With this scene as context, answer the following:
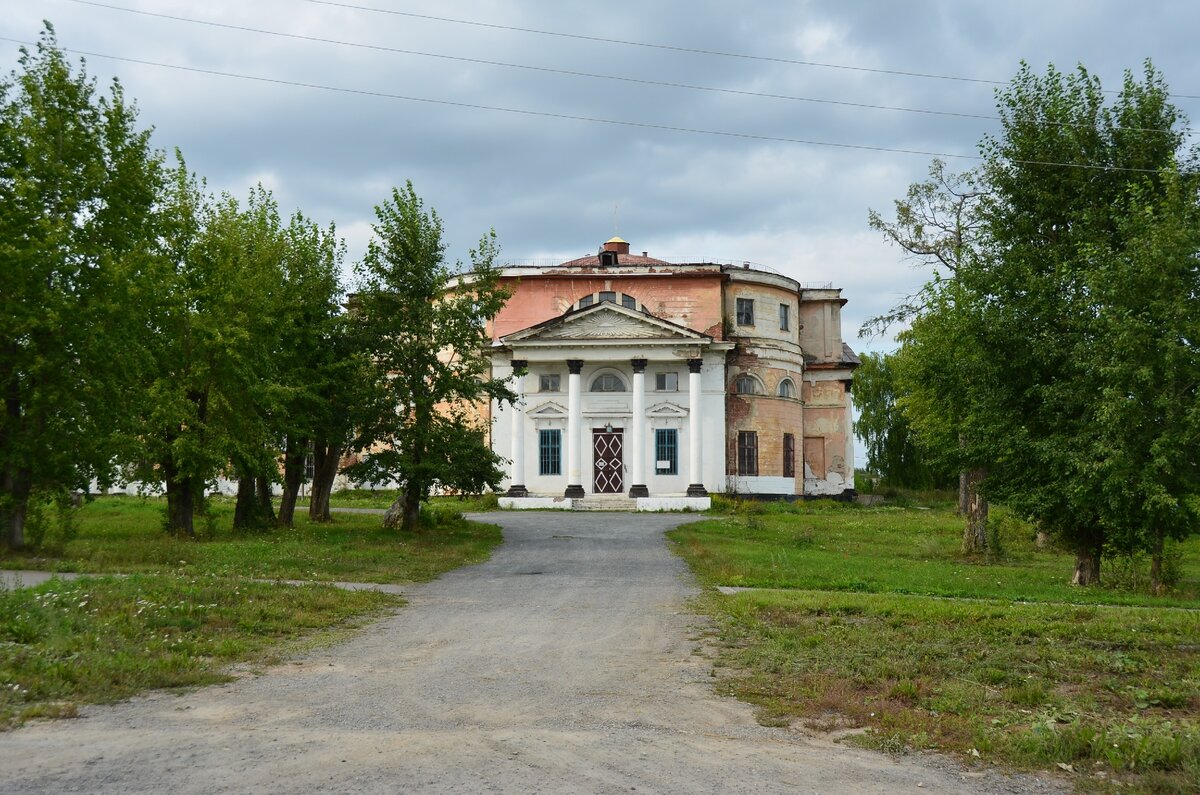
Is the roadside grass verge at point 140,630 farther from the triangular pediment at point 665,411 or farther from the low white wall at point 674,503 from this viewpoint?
the triangular pediment at point 665,411

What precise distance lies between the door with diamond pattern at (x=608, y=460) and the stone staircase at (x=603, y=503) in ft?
7.34

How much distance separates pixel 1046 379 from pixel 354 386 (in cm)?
1708

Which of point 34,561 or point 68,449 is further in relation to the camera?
point 68,449

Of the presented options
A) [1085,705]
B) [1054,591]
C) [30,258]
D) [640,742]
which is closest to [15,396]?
[30,258]

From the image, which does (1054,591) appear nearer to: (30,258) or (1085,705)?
(1085,705)

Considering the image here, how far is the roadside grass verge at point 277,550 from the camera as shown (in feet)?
58.1

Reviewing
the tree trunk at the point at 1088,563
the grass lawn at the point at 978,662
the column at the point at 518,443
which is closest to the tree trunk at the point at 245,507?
the grass lawn at the point at 978,662

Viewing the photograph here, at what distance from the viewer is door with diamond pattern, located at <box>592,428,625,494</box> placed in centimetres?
4631

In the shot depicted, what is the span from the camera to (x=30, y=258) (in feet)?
60.7

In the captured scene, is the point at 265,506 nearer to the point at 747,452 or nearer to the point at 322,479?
the point at 322,479

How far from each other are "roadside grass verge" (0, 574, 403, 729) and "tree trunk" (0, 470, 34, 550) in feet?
18.1

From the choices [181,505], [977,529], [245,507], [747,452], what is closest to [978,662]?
[977,529]

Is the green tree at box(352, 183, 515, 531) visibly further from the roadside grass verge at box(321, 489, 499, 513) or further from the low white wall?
the low white wall

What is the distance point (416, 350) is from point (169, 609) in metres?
15.8
